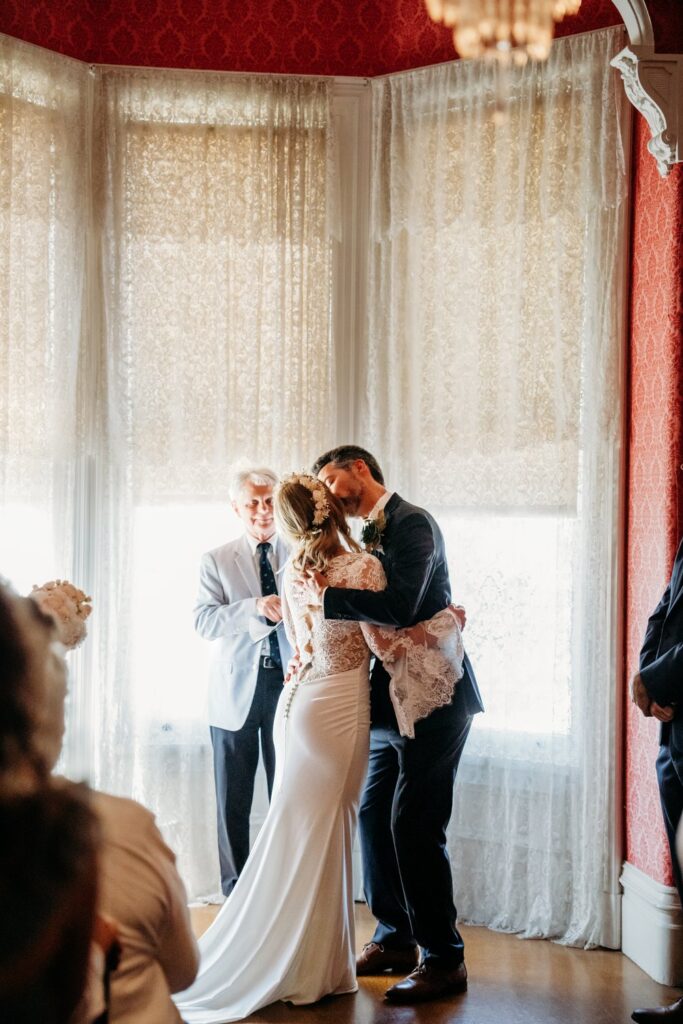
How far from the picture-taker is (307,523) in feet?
11.2

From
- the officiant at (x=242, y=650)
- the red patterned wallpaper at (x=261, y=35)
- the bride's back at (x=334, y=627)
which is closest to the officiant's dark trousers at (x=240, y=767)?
the officiant at (x=242, y=650)

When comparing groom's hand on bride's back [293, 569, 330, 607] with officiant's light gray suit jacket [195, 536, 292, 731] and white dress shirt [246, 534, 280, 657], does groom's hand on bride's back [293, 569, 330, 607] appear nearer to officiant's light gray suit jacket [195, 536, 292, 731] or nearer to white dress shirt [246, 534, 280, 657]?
officiant's light gray suit jacket [195, 536, 292, 731]

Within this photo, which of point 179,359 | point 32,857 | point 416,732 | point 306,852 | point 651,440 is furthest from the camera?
point 179,359

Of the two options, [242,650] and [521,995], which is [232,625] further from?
[521,995]

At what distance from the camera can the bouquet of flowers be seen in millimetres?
2859

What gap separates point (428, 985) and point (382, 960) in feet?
0.92

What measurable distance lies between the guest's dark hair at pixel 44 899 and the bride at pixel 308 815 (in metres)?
2.57

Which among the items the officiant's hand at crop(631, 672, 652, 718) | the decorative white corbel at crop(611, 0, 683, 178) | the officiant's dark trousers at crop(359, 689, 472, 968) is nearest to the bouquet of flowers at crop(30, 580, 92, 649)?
the officiant's dark trousers at crop(359, 689, 472, 968)

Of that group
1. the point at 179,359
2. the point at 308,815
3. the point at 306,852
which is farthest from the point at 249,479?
the point at 306,852

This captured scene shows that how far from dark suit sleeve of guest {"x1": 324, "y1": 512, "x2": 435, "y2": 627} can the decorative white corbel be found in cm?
152

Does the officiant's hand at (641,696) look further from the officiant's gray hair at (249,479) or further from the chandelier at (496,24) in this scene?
the chandelier at (496,24)

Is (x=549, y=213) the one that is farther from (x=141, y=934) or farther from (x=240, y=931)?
(x=141, y=934)

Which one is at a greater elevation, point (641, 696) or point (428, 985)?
point (641, 696)

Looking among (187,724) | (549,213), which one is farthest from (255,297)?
(187,724)
